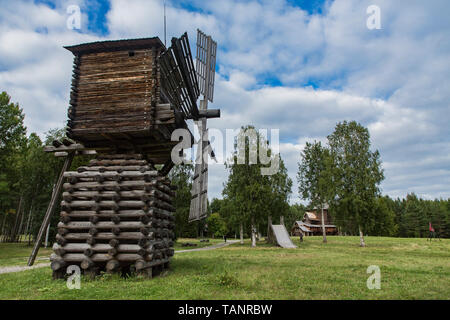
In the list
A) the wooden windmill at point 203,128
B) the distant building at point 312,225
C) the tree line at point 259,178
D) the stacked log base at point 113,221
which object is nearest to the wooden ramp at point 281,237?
the tree line at point 259,178

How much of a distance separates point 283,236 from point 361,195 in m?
10.1

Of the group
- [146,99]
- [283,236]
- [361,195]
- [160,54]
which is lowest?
[283,236]

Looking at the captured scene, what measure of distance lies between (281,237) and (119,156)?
2406 centimetres

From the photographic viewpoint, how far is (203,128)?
14.1 metres

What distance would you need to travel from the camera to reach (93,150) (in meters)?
12.4

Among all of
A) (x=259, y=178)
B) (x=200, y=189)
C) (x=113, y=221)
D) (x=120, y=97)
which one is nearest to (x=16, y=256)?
(x=113, y=221)

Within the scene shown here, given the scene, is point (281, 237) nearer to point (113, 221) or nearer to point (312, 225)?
point (113, 221)

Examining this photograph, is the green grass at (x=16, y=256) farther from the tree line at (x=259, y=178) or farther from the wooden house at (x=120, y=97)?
the wooden house at (x=120, y=97)

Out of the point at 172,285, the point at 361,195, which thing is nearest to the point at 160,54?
the point at 172,285

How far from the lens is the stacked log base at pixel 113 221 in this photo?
31.7 ft

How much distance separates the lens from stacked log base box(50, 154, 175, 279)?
9656mm

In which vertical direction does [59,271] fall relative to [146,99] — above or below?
below

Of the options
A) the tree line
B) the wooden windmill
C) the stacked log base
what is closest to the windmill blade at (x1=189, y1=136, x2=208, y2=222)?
the wooden windmill
